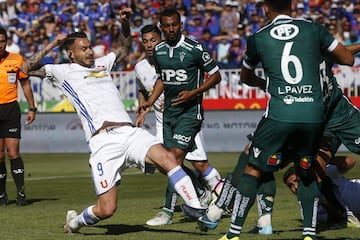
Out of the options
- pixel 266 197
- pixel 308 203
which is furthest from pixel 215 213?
pixel 308 203

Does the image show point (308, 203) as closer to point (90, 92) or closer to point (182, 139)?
point (90, 92)

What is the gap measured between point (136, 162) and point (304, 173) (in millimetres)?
2207

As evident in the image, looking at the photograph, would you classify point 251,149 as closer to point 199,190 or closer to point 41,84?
point 199,190

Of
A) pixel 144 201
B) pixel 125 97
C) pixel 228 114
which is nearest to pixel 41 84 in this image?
pixel 125 97

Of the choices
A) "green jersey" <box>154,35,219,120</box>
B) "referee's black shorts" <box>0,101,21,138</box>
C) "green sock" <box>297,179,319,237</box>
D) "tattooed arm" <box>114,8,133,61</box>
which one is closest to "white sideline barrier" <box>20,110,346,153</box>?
"referee's black shorts" <box>0,101,21,138</box>

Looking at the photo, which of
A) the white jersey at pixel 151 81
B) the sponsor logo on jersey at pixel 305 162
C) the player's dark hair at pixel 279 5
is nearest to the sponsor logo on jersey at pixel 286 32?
the player's dark hair at pixel 279 5

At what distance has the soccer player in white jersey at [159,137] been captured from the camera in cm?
1227

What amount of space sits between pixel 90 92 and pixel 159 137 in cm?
306

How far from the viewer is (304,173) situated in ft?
30.0

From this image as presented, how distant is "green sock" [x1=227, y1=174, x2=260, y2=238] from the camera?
9.04 m

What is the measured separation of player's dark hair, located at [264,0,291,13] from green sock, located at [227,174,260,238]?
61.0 inches

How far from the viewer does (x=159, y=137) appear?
14.1 m

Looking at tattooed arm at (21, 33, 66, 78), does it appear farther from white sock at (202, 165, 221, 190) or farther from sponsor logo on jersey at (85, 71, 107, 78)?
white sock at (202, 165, 221, 190)

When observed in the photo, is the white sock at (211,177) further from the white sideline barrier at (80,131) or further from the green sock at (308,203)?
the white sideline barrier at (80,131)
